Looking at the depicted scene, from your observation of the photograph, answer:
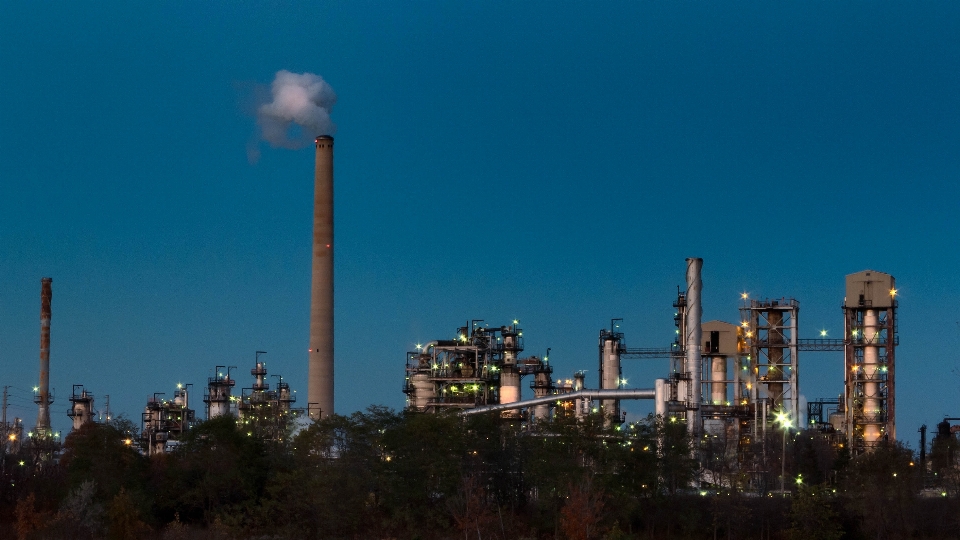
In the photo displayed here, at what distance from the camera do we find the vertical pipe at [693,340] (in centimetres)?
6781

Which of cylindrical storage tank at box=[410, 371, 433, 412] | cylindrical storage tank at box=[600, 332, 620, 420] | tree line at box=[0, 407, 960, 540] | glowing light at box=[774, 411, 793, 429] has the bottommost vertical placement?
tree line at box=[0, 407, 960, 540]

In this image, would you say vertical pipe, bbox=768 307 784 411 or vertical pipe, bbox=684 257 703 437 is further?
vertical pipe, bbox=768 307 784 411

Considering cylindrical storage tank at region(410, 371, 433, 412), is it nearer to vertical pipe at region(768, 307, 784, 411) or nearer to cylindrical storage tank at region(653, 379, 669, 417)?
cylindrical storage tank at region(653, 379, 669, 417)

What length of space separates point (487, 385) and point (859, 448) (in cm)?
2049

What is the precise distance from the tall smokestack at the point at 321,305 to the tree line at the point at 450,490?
1339cm

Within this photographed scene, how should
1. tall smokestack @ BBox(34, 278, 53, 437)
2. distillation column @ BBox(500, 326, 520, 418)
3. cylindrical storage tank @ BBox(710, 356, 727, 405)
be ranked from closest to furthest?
distillation column @ BBox(500, 326, 520, 418)
cylindrical storage tank @ BBox(710, 356, 727, 405)
tall smokestack @ BBox(34, 278, 53, 437)

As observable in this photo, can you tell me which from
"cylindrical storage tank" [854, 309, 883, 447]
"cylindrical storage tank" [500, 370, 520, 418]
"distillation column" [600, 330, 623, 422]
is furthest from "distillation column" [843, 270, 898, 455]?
"cylindrical storage tank" [500, 370, 520, 418]

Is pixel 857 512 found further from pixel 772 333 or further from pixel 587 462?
pixel 772 333

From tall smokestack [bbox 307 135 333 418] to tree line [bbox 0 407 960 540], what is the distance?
43.9 ft

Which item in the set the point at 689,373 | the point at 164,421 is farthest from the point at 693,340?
the point at 164,421

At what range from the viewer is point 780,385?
75125mm

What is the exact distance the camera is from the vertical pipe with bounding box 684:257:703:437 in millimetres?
67812

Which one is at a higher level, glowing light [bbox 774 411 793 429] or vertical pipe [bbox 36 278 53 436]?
vertical pipe [bbox 36 278 53 436]

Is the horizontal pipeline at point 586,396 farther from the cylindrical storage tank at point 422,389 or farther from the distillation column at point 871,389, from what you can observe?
the distillation column at point 871,389
